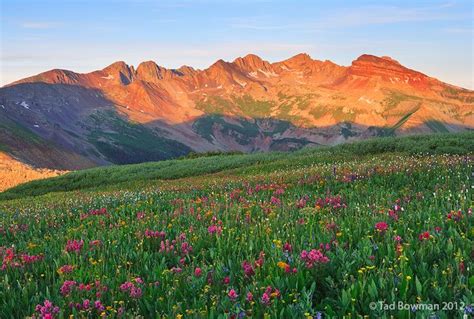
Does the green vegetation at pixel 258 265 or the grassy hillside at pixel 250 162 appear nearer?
the green vegetation at pixel 258 265

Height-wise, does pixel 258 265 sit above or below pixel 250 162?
above

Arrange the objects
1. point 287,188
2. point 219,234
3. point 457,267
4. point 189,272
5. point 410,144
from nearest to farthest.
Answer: point 457,267
point 189,272
point 219,234
point 287,188
point 410,144

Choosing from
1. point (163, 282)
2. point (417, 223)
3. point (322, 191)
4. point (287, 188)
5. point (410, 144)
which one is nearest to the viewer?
point (163, 282)

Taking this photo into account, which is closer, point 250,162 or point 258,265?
point 258,265

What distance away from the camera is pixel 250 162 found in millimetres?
→ 44719

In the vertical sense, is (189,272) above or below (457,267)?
below

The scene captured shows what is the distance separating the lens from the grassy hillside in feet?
109

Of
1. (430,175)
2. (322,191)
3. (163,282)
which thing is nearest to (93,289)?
(163,282)

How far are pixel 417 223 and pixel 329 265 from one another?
199cm

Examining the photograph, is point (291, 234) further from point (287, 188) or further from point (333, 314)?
point (287, 188)

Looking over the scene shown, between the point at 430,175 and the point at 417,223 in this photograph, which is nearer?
the point at 417,223

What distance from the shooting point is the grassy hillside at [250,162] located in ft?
109

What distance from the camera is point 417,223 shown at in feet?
20.8

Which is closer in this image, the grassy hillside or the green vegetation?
the green vegetation
